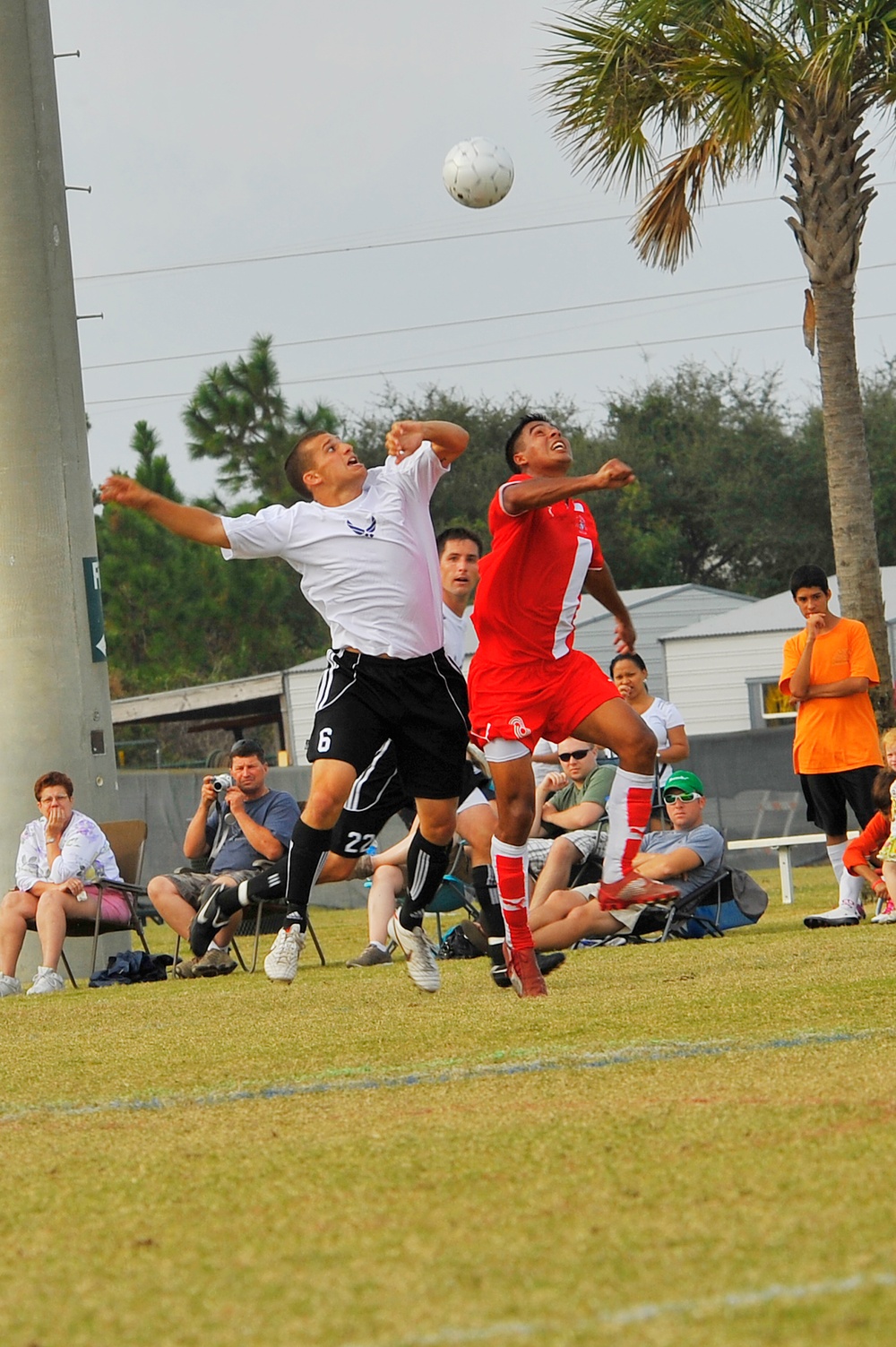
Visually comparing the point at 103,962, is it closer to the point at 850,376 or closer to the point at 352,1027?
the point at 352,1027

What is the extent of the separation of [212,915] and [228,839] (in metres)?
0.86

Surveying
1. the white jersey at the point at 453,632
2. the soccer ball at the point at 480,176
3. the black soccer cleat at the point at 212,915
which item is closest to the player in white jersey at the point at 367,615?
the white jersey at the point at 453,632

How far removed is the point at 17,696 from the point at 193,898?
2056 millimetres

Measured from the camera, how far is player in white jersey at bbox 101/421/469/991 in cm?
665

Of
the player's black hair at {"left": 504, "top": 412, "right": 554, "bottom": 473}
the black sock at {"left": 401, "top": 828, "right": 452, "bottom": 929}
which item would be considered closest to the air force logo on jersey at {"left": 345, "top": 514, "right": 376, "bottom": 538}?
the player's black hair at {"left": 504, "top": 412, "right": 554, "bottom": 473}

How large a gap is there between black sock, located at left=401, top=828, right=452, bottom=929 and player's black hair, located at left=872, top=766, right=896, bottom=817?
14.1 feet

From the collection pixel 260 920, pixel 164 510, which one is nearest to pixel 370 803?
pixel 164 510

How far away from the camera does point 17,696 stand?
1234 centimetres

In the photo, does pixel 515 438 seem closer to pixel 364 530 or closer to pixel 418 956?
pixel 364 530

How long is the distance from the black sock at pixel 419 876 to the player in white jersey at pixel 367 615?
174 millimetres

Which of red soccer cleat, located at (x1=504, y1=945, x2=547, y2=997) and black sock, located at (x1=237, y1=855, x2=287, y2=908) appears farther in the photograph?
black sock, located at (x1=237, y1=855, x2=287, y2=908)

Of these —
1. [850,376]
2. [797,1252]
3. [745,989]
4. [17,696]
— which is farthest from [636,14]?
[797,1252]

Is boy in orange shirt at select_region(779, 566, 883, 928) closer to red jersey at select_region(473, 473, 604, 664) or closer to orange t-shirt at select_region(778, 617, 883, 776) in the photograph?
orange t-shirt at select_region(778, 617, 883, 776)

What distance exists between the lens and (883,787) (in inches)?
423
